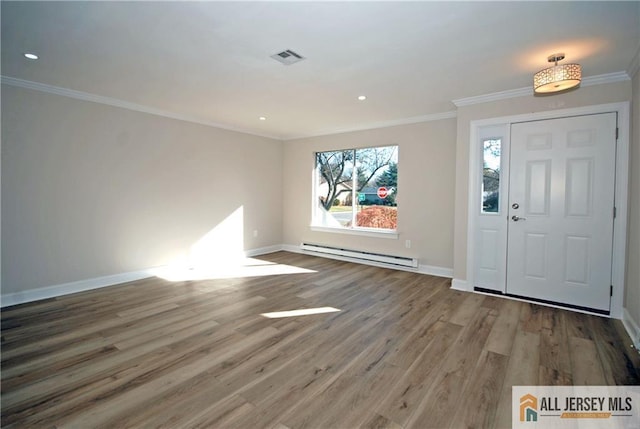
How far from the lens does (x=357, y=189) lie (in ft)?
19.4

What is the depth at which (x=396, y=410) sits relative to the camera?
6.06 feet

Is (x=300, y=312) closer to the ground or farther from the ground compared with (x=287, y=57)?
closer to the ground

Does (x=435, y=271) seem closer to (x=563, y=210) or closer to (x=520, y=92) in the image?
(x=563, y=210)

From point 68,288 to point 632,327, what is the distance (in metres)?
6.28

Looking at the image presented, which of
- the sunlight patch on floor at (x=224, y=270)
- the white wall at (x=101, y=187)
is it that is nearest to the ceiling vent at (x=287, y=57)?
the white wall at (x=101, y=187)

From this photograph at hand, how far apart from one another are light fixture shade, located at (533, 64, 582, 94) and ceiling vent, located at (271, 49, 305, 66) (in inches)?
85.9

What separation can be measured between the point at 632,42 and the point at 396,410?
3484 mm

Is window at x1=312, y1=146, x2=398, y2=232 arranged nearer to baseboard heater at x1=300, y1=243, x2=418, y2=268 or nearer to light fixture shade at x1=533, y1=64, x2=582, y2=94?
baseboard heater at x1=300, y1=243, x2=418, y2=268

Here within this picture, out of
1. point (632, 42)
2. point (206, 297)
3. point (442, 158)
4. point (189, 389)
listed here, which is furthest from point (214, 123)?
point (632, 42)

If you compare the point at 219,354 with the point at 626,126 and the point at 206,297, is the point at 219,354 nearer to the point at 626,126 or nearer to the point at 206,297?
the point at 206,297

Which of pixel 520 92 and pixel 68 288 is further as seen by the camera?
pixel 68 288

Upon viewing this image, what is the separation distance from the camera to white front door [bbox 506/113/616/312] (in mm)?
3293

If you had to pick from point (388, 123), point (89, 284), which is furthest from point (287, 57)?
point (89, 284)

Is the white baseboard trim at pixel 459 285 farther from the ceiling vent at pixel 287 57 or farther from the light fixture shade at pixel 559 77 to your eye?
the ceiling vent at pixel 287 57
